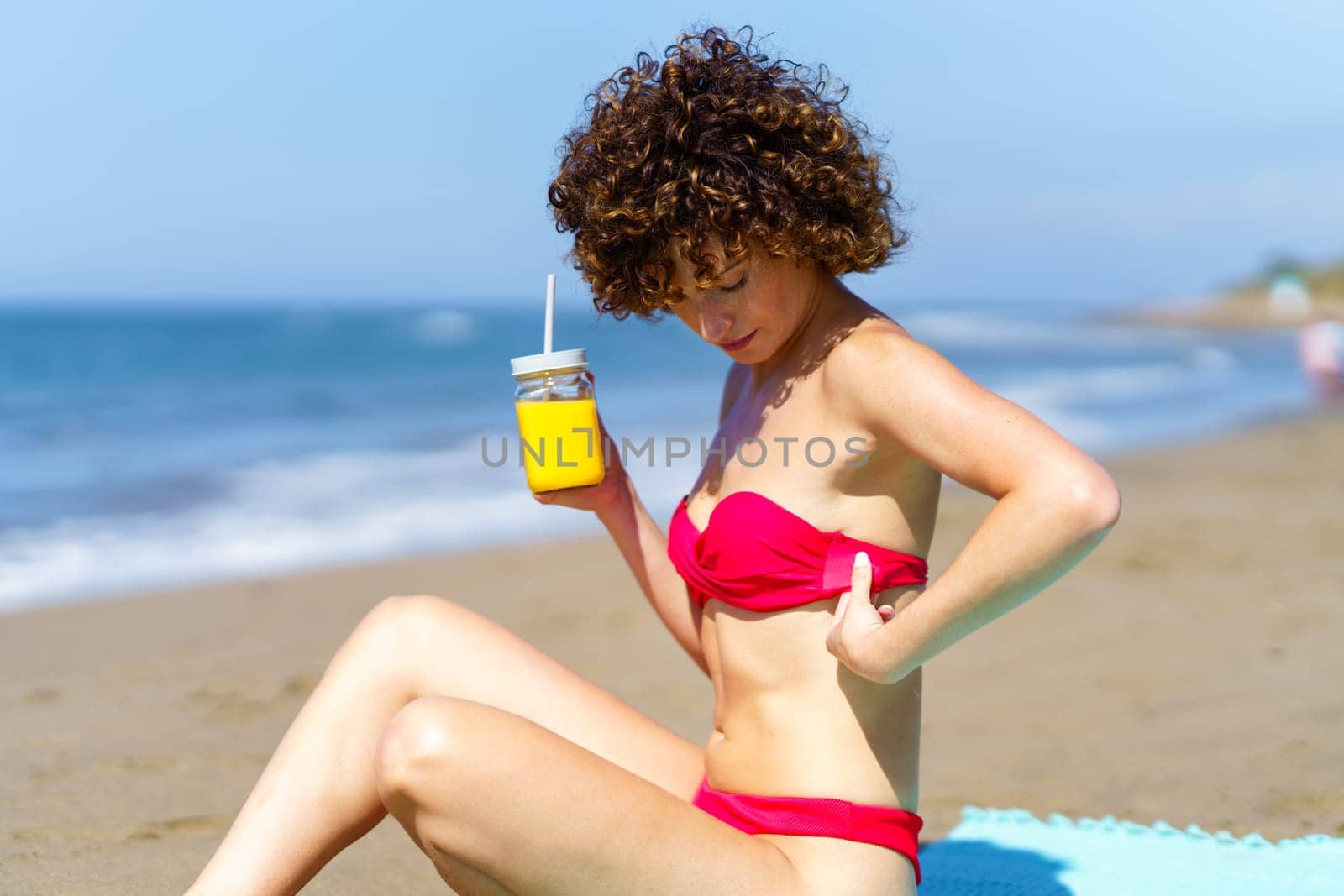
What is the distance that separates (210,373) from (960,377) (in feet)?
61.3

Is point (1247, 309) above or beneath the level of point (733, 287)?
beneath

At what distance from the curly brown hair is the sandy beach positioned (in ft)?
5.19

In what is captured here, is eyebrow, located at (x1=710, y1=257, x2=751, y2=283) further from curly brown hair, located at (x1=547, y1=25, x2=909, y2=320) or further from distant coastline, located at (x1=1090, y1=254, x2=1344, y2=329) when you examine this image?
distant coastline, located at (x1=1090, y1=254, x2=1344, y2=329)

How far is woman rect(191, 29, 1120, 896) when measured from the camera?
1690mm

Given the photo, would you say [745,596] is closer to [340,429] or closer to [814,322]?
[814,322]

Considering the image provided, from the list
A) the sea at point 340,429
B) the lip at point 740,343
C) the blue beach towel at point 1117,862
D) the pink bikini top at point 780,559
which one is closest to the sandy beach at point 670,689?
the blue beach towel at point 1117,862

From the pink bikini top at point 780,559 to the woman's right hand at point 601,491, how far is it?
1.10 feet

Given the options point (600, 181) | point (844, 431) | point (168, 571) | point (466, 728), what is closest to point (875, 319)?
point (844, 431)

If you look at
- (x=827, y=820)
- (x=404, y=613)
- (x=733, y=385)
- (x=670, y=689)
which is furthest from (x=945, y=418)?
(x=670, y=689)

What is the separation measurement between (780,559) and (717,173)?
62 cm

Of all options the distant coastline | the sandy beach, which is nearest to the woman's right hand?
the sandy beach

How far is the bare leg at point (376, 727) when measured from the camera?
196cm

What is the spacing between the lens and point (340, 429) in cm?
1210

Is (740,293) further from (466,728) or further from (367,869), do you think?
(367,869)
